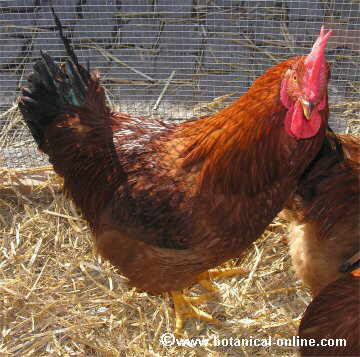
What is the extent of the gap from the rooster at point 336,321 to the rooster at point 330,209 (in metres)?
0.52

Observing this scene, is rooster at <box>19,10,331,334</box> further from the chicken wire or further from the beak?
the chicken wire

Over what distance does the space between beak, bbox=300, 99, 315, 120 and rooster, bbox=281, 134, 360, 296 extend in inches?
27.6

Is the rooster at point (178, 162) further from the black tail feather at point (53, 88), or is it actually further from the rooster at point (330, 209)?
the rooster at point (330, 209)

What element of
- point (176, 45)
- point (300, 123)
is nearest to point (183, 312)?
point (300, 123)

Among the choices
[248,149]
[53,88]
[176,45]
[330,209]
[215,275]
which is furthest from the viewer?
[176,45]

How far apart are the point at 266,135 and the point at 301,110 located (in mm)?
259

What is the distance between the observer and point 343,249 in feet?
9.48

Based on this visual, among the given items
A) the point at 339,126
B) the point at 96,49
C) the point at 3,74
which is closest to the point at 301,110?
the point at 339,126

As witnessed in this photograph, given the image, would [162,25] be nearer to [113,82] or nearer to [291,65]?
[113,82]

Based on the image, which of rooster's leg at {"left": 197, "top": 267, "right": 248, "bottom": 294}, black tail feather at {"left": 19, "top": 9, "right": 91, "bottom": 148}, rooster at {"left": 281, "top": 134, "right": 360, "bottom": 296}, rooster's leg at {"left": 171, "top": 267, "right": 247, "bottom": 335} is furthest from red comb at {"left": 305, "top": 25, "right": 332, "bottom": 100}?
rooster's leg at {"left": 197, "top": 267, "right": 248, "bottom": 294}

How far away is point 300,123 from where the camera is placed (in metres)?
2.26

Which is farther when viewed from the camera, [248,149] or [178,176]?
[178,176]

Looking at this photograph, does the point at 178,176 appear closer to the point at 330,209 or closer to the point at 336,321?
the point at 330,209

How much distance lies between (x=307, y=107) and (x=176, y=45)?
3395mm
